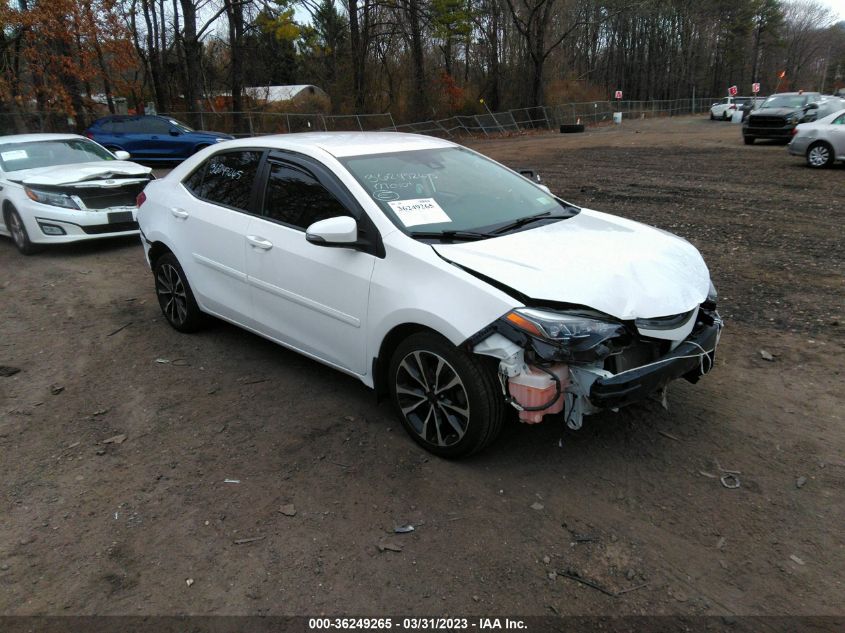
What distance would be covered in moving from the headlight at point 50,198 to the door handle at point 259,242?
5.31m

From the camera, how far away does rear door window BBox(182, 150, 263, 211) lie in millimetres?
4586

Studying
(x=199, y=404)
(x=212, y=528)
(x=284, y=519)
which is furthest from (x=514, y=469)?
(x=199, y=404)

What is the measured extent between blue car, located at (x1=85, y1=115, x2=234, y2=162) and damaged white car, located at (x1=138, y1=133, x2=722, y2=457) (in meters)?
15.4

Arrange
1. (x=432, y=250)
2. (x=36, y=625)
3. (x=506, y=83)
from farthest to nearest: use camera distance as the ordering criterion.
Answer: (x=506, y=83), (x=432, y=250), (x=36, y=625)

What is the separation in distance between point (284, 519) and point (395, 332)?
3.80 ft

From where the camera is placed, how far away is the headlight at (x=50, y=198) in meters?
8.23

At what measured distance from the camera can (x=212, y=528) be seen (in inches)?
122

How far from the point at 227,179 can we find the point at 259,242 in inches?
33.6

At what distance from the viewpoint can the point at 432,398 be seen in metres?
3.49

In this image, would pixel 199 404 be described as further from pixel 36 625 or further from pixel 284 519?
pixel 36 625

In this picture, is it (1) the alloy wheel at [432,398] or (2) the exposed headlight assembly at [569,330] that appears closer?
(2) the exposed headlight assembly at [569,330]

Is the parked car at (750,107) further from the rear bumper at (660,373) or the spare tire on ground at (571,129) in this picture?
the rear bumper at (660,373)

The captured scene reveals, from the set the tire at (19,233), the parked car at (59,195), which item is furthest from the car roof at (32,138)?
the tire at (19,233)

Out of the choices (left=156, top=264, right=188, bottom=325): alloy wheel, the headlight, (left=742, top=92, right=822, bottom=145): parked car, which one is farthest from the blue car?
(left=742, top=92, right=822, bottom=145): parked car
